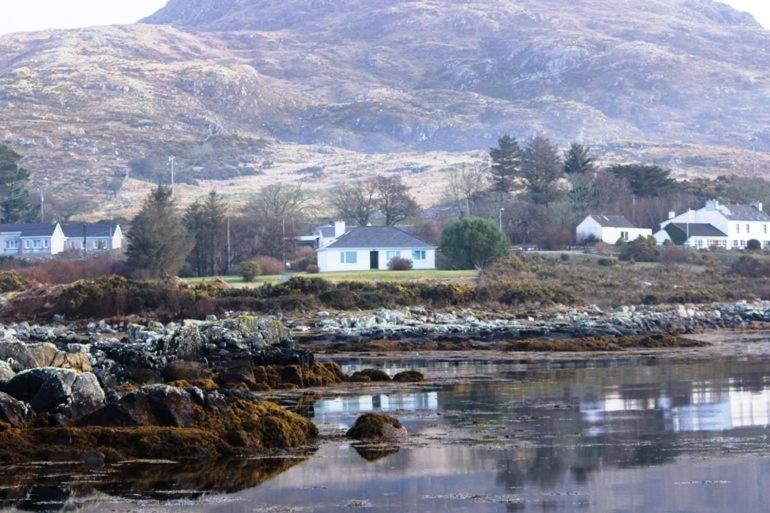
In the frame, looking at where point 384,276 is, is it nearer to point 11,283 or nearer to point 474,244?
point 474,244

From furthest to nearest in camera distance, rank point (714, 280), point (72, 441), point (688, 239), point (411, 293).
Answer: point (688, 239) < point (714, 280) < point (411, 293) < point (72, 441)

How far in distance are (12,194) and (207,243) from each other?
5126cm

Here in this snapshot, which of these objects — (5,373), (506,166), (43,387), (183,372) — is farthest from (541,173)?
(43,387)

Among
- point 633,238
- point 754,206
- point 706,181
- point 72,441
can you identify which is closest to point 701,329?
→ point 72,441

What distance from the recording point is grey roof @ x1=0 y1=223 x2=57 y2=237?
104 meters

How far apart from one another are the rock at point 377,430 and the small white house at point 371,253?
53411 mm

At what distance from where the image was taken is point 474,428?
69.8 ft

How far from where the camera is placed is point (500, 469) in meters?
17.3

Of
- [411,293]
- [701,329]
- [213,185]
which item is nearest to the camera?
[701,329]

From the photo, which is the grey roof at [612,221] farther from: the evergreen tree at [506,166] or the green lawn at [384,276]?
the green lawn at [384,276]

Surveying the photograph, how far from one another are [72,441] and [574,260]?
58195mm

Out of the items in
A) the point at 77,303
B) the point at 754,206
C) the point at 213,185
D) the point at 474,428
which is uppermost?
the point at 213,185

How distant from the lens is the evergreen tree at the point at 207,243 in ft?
250

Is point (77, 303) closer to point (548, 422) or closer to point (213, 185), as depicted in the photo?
Answer: point (548, 422)
